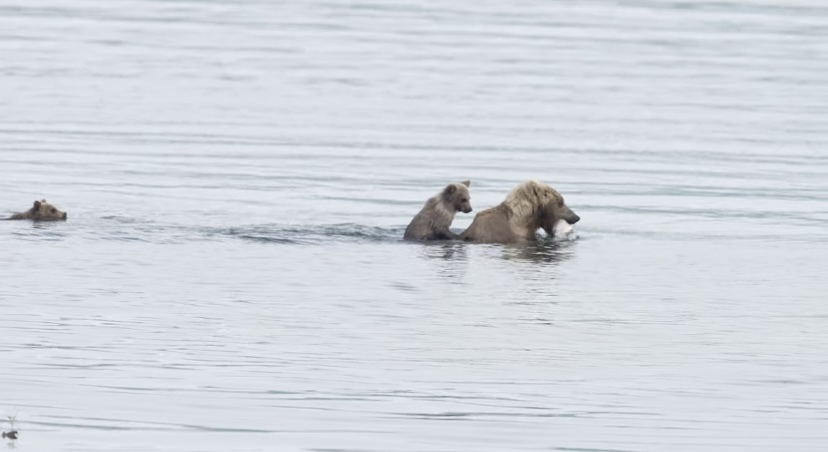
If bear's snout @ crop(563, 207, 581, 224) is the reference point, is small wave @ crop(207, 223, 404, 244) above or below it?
below

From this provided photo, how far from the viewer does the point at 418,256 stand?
1761 cm

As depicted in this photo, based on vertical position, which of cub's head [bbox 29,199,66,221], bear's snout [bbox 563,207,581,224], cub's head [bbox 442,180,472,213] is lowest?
cub's head [bbox 29,199,66,221]

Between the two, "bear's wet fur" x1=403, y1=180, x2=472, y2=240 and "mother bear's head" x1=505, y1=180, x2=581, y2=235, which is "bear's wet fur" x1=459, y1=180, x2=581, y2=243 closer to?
"mother bear's head" x1=505, y1=180, x2=581, y2=235

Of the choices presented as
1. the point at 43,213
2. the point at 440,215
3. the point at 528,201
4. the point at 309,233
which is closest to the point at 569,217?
the point at 528,201

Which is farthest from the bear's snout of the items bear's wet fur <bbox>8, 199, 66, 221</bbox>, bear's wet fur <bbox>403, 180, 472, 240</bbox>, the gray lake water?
bear's wet fur <bbox>8, 199, 66, 221</bbox>

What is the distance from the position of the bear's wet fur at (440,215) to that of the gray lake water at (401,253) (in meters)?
0.41

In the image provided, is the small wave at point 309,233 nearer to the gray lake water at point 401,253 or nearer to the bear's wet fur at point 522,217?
the gray lake water at point 401,253

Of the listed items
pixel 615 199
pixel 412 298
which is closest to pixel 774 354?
pixel 412 298

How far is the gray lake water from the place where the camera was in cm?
1056

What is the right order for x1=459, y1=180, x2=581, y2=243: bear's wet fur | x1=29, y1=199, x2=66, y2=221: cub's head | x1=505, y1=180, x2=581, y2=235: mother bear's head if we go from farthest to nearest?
x1=505, y1=180, x2=581, y2=235: mother bear's head < x1=459, y1=180, x2=581, y2=243: bear's wet fur < x1=29, y1=199, x2=66, y2=221: cub's head

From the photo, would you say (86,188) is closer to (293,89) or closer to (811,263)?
(811,263)

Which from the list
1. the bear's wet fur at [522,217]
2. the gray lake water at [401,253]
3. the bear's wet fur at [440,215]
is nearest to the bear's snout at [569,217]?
the bear's wet fur at [522,217]

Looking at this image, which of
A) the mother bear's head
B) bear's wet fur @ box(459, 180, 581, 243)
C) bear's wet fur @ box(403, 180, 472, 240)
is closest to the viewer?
bear's wet fur @ box(403, 180, 472, 240)

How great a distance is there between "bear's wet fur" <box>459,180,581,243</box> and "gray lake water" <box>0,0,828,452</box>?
0.35 m
